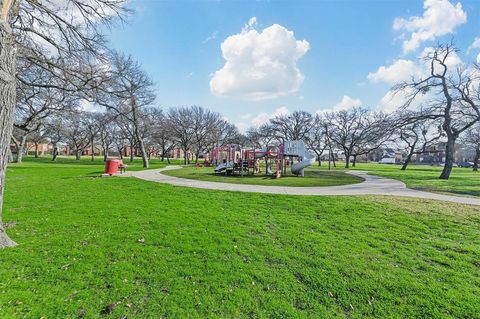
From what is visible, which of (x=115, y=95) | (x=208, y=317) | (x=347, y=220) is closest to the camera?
(x=208, y=317)

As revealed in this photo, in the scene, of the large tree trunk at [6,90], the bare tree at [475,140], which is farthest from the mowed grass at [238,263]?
the bare tree at [475,140]

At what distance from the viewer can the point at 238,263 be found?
397 centimetres

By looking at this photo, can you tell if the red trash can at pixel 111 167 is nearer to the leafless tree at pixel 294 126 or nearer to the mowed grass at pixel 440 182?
the mowed grass at pixel 440 182

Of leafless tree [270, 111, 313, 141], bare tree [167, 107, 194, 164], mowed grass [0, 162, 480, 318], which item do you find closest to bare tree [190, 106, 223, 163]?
bare tree [167, 107, 194, 164]

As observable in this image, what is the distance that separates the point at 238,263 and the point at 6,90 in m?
4.89

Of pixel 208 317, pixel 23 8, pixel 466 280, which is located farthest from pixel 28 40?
pixel 466 280

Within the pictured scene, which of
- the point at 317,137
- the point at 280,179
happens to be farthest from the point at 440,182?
the point at 317,137

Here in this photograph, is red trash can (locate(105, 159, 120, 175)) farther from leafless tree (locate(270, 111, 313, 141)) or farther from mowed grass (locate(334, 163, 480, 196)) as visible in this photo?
leafless tree (locate(270, 111, 313, 141))

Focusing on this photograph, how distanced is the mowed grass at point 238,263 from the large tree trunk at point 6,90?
5.42 feet

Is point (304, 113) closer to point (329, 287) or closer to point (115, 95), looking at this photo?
point (115, 95)

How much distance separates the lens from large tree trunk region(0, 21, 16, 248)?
12.9ft

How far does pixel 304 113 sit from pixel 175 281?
165 feet

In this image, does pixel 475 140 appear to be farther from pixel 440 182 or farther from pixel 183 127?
pixel 183 127

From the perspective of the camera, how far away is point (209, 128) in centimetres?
4559
